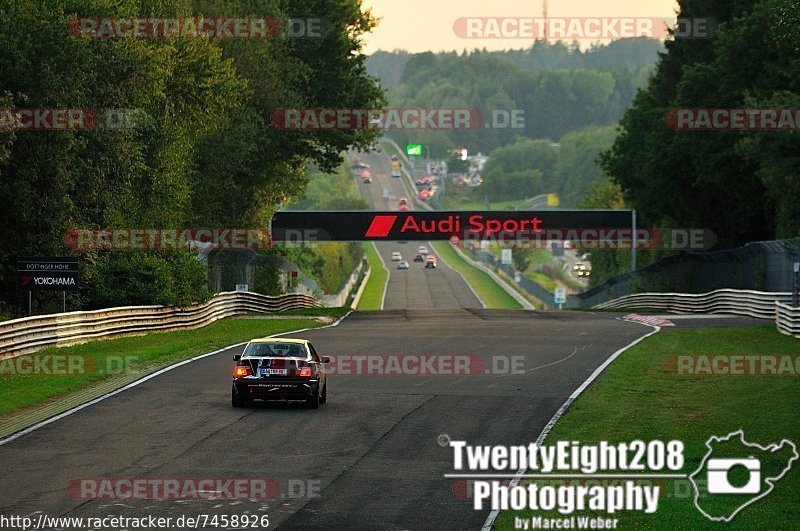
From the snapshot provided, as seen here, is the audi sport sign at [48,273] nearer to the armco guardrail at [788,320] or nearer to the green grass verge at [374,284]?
the armco guardrail at [788,320]

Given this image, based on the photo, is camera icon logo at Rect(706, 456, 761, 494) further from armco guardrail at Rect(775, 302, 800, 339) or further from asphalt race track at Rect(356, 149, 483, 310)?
asphalt race track at Rect(356, 149, 483, 310)

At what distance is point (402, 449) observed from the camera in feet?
60.0

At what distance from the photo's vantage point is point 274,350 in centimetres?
2311

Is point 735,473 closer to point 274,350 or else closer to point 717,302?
point 274,350

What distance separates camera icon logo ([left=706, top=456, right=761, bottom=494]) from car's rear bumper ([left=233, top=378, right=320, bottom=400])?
7.56 meters

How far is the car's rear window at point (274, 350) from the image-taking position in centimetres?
2278

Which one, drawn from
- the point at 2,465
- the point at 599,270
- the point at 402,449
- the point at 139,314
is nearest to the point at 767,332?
the point at 139,314

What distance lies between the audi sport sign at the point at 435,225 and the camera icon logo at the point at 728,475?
53776 mm

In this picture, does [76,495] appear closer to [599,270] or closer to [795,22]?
[795,22]

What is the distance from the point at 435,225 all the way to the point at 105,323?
37447 mm

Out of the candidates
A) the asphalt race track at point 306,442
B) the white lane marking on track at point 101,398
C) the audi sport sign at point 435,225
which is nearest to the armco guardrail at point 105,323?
the white lane marking on track at point 101,398

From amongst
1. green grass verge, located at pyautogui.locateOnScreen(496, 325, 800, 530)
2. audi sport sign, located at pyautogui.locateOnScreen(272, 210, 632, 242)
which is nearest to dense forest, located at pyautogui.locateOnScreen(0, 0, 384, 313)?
audi sport sign, located at pyautogui.locateOnScreen(272, 210, 632, 242)

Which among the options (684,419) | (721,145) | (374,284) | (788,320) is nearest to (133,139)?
(788,320)

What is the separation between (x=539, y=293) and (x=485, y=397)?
86.5 meters
